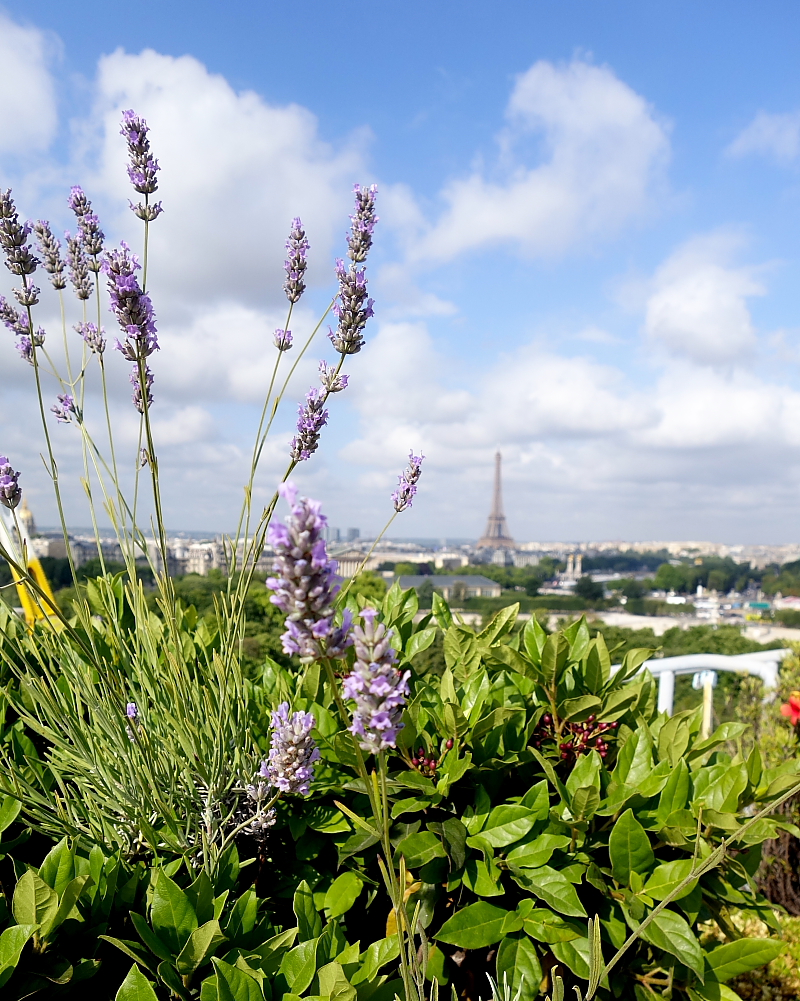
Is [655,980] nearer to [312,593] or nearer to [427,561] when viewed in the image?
[312,593]

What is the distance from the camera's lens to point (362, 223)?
1459 mm

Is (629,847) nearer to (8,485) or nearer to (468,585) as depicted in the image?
(8,485)

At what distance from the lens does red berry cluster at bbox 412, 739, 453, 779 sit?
1.36m

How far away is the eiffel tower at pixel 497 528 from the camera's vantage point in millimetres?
90312

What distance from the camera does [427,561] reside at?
82.8 meters

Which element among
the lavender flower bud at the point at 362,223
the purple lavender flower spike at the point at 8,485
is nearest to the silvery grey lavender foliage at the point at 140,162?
the lavender flower bud at the point at 362,223

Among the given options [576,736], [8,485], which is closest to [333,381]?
[8,485]

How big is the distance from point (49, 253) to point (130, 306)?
0.66 m

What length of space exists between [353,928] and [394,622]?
66cm

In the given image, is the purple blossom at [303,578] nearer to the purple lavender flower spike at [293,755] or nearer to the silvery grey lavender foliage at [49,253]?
the purple lavender flower spike at [293,755]

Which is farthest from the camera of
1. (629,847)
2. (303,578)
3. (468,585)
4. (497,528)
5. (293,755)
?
(497,528)

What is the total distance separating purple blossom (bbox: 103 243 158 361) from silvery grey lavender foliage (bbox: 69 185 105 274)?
1.43ft

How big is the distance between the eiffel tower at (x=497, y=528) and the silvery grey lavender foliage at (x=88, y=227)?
88.6 metres

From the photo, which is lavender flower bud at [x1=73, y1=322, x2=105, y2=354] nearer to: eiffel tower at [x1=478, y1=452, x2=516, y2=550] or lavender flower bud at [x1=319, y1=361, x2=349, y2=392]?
lavender flower bud at [x1=319, y1=361, x2=349, y2=392]
